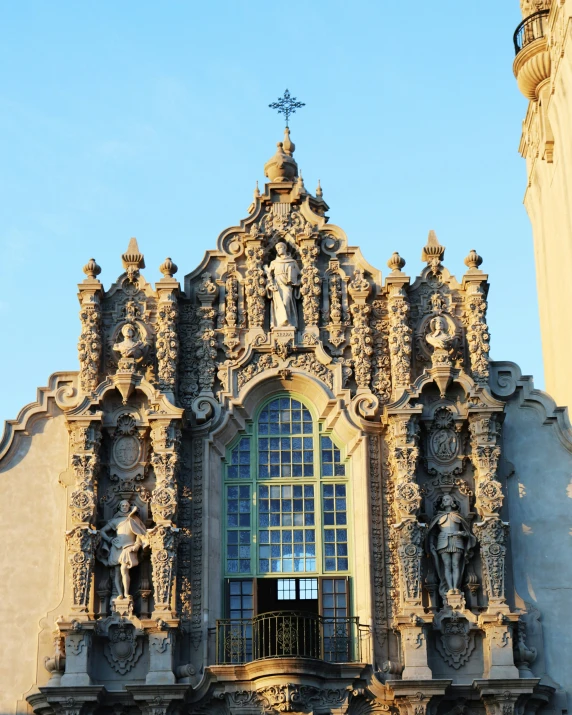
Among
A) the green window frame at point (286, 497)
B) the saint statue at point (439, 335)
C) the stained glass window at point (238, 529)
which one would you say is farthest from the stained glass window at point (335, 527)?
the saint statue at point (439, 335)

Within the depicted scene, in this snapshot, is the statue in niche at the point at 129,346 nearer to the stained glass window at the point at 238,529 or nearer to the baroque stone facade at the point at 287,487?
the baroque stone facade at the point at 287,487

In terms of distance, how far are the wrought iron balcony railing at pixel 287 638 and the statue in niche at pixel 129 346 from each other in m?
5.27

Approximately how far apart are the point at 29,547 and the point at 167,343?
14.9ft

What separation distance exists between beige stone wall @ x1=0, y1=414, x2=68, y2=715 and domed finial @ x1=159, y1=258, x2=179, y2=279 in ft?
11.1

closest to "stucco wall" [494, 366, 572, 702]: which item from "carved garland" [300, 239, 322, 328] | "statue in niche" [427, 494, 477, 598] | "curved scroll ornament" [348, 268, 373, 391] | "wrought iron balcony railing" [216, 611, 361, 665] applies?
"statue in niche" [427, 494, 477, 598]

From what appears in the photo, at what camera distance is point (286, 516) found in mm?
27531

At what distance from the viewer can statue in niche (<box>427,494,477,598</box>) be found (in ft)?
86.8

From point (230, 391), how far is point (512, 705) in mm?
7725

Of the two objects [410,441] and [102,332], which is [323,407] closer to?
[410,441]

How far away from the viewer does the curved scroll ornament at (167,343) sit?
27844 mm

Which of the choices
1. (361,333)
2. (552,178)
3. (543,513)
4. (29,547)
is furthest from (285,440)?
(552,178)

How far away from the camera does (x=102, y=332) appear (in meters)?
28.6

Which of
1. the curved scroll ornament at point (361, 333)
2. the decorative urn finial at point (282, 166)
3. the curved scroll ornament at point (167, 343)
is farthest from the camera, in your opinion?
the decorative urn finial at point (282, 166)

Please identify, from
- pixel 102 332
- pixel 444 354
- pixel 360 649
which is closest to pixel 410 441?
pixel 444 354
